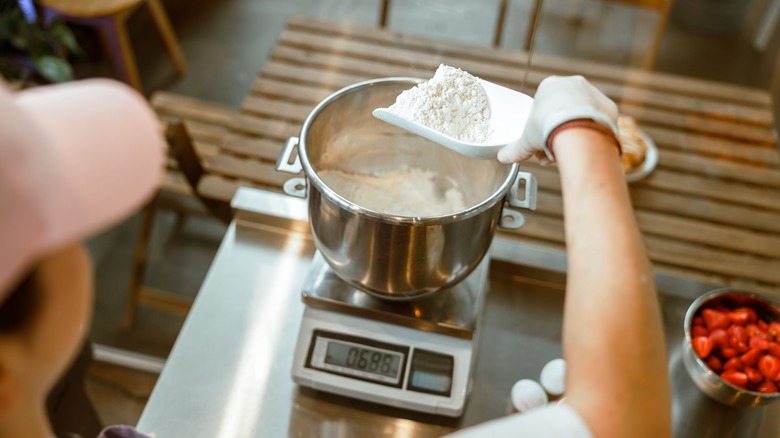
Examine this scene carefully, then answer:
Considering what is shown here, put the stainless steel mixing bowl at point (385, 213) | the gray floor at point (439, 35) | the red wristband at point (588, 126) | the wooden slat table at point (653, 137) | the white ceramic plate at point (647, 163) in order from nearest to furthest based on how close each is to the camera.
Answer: the red wristband at point (588, 126) → the stainless steel mixing bowl at point (385, 213) → the wooden slat table at point (653, 137) → the white ceramic plate at point (647, 163) → the gray floor at point (439, 35)

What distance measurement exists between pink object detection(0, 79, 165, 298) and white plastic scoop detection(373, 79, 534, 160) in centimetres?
50

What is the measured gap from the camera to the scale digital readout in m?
1.00

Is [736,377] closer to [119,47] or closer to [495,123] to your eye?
[495,123]

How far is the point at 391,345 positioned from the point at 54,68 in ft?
5.52

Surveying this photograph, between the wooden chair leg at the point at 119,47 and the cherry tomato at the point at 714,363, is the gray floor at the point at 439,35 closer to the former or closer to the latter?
the wooden chair leg at the point at 119,47

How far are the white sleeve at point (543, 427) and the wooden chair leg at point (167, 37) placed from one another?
239cm

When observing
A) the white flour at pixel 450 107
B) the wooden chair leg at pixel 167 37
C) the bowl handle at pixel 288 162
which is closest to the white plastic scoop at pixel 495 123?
the white flour at pixel 450 107

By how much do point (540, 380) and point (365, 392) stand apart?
0.98 feet

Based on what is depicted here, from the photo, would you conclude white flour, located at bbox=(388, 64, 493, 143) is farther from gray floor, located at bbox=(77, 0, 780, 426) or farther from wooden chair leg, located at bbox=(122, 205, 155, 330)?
gray floor, located at bbox=(77, 0, 780, 426)

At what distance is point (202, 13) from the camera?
9.91ft

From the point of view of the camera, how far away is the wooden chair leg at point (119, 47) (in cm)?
233

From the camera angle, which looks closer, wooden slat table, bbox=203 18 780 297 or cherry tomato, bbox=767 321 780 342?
cherry tomato, bbox=767 321 780 342

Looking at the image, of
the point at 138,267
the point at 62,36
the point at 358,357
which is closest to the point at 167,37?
the point at 62,36

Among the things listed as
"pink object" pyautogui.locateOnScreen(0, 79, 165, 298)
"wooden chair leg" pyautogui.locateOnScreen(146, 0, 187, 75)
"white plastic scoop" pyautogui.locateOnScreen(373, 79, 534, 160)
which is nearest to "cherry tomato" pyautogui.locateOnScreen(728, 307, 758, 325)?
"white plastic scoop" pyautogui.locateOnScreen(373, 79, 534, 160)
